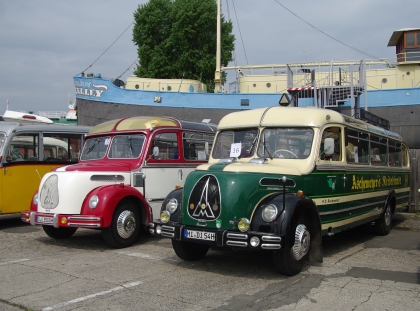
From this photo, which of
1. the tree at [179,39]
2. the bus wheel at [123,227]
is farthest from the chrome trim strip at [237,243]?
the tree at [179,39]

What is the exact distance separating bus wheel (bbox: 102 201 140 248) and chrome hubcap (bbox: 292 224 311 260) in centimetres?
345

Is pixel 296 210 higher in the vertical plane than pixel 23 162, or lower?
lower

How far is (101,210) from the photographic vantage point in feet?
24.9

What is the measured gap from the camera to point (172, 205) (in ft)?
21.5

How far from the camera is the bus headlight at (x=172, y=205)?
6.52 meters

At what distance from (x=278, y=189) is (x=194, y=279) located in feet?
5.49

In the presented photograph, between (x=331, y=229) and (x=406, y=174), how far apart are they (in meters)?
5.86

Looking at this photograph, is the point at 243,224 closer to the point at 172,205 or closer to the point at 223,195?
the point at 223,195

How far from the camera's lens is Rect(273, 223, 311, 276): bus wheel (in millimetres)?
5811

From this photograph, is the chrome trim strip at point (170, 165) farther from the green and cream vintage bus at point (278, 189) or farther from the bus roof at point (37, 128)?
the bus roof at point (37, 128)

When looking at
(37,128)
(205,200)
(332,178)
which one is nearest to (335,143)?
(332,178)

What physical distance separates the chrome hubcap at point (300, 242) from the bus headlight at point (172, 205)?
1794mm

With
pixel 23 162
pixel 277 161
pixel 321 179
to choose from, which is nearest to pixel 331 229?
pixel 321 179

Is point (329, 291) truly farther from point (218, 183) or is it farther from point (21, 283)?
point (21, 283)
